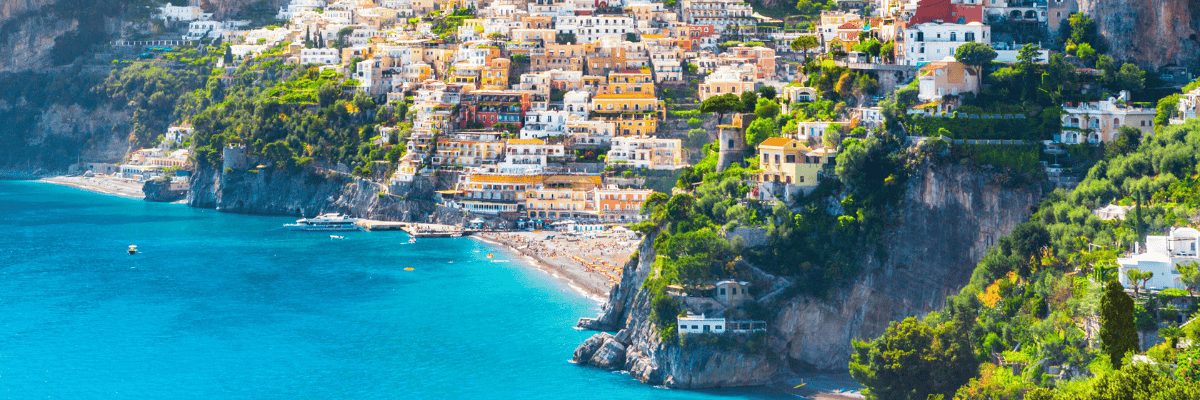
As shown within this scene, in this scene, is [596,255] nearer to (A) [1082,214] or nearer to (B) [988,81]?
(B) [988,81]

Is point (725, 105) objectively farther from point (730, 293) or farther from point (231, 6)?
point (231, 6)

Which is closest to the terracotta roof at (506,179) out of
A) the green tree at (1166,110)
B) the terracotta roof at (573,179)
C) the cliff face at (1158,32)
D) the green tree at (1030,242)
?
the terracotta roof at (573,179)

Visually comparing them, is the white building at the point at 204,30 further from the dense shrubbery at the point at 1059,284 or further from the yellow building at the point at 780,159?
the dense shrubbery at the point at 1059,284

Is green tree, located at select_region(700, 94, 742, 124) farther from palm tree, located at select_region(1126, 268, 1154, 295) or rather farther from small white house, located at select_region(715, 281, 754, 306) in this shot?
palm tree, located at select_region(1126, 268, 1154, 295)

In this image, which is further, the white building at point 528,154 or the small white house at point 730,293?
the white building at point 528,154

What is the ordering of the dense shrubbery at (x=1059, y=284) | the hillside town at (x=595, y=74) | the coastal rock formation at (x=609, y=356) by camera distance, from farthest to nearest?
1. the hillside town at (x=595, y=74)
2. the coastal rock formation at (x=609, y=356)
3. the dense shrubbery at (x=1059, y=284)

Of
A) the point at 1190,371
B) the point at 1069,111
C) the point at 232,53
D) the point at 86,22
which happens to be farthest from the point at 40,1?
the point at 1190,371
